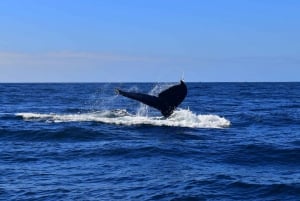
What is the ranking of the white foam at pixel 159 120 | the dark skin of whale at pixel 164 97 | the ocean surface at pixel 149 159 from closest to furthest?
the ocean surface at pixel 149 159 → the dark skin of whale at pixel 164 97 → the white foam at pixel 159 120

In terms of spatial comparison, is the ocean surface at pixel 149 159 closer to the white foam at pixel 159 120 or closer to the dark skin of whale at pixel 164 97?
the white foam at pixel 159 120

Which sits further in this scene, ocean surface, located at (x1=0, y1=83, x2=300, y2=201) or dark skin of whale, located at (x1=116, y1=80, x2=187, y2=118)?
dark skin of whale, located at (x1=116, y1=80, x2=187, y2=118)

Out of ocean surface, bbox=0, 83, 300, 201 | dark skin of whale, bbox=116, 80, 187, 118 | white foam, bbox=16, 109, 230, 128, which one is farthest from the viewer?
white foam, bbox=16, 109, 230, 128

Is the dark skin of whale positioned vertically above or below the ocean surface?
above

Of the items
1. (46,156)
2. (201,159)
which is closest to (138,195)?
(201,159)

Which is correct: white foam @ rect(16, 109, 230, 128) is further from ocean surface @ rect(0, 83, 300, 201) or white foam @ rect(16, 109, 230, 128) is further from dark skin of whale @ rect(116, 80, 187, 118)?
dark skin of whale @ rect(116, 80, 187, 118)

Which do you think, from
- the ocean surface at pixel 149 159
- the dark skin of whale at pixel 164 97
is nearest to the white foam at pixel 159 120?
the ocean surface at pixel 149 159

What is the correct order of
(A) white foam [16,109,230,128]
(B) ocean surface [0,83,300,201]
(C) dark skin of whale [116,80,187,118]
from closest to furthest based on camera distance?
(B) ocean surface [0,83,300,201], (C) dark skin of whale [116,80,187,118], (A) white foam [16,109,230,128]

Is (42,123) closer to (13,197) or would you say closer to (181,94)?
(181,94)

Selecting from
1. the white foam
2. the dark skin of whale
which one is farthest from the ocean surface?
the dark skin of whale

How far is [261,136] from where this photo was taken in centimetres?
2236

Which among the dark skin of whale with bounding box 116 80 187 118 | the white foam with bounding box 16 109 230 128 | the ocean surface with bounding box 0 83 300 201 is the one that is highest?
the dark skin of whale with bounding box 116 80 187 118

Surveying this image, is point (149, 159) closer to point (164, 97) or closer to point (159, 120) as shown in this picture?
point (164, 97)

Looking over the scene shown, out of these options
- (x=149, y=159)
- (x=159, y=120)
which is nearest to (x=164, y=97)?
(x=159, y=120)
